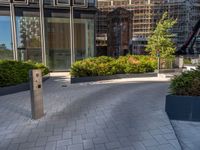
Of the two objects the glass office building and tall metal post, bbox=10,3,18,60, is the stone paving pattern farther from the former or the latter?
tall metal post, bbox=10,3,18,60

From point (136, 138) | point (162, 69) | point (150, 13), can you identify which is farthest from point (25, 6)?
point (150, 13)

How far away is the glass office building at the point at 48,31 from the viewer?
15.2 meters

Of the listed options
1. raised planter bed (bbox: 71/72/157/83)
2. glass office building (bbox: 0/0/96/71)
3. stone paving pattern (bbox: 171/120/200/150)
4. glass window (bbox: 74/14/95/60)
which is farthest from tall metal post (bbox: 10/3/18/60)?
stone paving pattern (bbox: 171/120/200/150)

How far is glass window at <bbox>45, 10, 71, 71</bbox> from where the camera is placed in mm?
16250

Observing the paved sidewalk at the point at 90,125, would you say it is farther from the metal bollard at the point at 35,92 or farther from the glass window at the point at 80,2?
the glass window at the point at 80,2

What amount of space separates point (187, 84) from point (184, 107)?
2.06 feet

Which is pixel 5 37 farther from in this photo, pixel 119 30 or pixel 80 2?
pixel 119 30

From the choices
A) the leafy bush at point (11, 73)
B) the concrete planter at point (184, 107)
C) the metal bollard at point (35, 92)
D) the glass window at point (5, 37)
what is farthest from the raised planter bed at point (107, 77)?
the glass window at point (5, 37)

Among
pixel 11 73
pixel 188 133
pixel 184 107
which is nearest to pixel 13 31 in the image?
pixel 11 73

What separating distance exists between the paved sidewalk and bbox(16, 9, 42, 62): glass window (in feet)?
31.5

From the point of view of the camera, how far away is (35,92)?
4.94 metres

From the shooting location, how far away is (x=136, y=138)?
3828mm

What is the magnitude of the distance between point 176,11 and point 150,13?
423 inches

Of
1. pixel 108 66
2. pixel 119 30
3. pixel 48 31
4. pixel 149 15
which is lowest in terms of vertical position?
pixel 108 66
